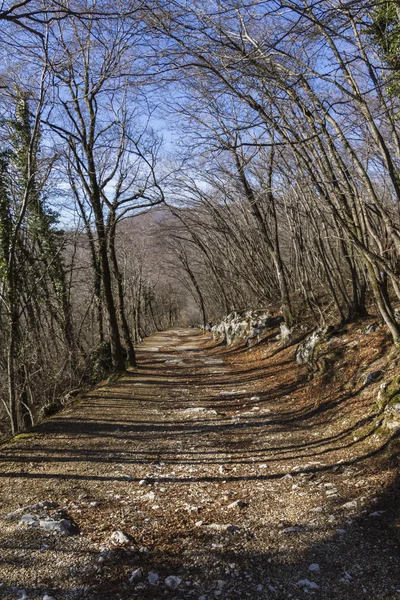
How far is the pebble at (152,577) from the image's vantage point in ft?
9.14

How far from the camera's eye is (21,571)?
2.86 m

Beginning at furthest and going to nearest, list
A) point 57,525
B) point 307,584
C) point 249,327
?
point 249,327, point 57,525, point 307,584

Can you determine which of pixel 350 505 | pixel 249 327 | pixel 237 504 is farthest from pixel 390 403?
pixel 249 327

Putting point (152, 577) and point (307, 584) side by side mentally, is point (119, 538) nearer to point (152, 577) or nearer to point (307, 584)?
point (152, 577)

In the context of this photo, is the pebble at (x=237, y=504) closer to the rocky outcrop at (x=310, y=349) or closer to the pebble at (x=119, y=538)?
the pebble at (x=119, y=538)

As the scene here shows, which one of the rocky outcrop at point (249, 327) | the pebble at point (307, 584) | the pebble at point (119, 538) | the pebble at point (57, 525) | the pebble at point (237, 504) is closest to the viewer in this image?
the pebble at point (307, 584)

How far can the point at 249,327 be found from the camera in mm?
15805

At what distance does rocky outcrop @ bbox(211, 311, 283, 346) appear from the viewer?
47.7 ft

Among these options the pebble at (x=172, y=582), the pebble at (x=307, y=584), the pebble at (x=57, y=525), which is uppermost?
the pebble at (x=57, y=525)

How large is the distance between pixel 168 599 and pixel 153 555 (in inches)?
A: 20.2

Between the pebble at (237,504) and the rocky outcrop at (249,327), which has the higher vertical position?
the rocky outcrop at (249,327)

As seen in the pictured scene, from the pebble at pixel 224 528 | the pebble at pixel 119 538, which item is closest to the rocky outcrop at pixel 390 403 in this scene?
the pebble at pixel 224 528

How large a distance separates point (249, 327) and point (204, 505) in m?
12.0

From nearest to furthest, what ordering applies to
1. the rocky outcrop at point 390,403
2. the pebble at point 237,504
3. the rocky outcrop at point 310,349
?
the pebble at point 237,504 → the rocky outcrop at point 390,403 → the rocky outcrop at point 310,349
